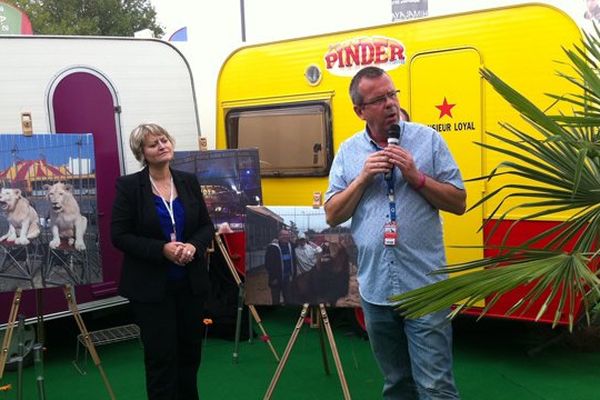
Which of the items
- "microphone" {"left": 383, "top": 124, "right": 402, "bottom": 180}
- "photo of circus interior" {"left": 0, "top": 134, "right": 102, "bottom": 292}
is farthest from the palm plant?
"photo of circus interior" {"left": 0, "top": 134, "right": 102, "bottom": 292}

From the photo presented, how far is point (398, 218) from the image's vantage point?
8.72ft

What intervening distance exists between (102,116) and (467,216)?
3.07 meters

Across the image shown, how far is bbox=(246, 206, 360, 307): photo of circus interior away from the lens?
422 centimetres

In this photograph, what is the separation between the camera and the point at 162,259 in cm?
349

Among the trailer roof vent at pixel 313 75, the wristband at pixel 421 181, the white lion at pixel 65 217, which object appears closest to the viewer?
the wristband at pixel 421 181

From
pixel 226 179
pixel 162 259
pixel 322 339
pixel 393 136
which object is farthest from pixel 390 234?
pixel 226 179

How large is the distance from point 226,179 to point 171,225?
1958 mm

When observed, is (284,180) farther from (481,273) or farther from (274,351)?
(481,273)

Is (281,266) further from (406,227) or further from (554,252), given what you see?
(554,252)

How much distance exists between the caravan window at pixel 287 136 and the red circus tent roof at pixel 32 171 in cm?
223

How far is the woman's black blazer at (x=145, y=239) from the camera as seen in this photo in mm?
3496

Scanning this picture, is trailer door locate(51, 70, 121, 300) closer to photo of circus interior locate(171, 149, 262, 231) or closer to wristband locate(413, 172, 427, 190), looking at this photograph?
photo of circus interior locate(171, 149, 262, 231)

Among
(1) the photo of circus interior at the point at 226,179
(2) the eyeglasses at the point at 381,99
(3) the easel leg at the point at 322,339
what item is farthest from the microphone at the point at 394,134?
(1) the photo of circus interior at the point at 226,179

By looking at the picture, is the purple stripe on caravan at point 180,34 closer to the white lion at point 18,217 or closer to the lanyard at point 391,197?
the white lion at point 18,217
